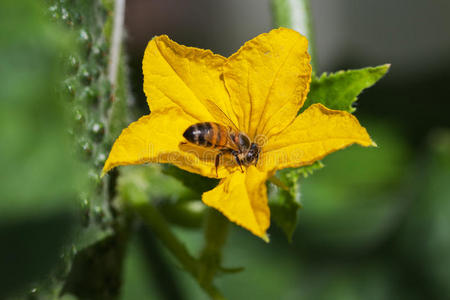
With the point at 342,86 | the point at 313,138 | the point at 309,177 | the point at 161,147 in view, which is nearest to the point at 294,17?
the point at 342,86

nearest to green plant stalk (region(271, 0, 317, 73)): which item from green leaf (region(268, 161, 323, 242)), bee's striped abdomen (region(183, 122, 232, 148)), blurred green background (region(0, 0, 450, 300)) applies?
green leaf (region(268, 161, 323, 242))

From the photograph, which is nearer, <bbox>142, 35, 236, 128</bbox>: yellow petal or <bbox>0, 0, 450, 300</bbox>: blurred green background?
<bbox>0, 0, 450, 300</bbox>: blurred green background

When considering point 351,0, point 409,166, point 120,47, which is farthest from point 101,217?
point 351,0

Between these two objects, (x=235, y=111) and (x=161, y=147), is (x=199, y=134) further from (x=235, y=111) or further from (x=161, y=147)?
(x=235, y=111)

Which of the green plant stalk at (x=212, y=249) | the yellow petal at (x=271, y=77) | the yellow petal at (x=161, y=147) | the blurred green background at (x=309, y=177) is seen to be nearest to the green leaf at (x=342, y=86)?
the yellow petal at (x=271, y=77)

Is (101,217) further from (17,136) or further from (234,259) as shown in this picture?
(234,259)

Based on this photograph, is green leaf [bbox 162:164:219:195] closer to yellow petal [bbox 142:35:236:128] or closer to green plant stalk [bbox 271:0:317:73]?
yellow petal [bbox 142:35:236:128]
